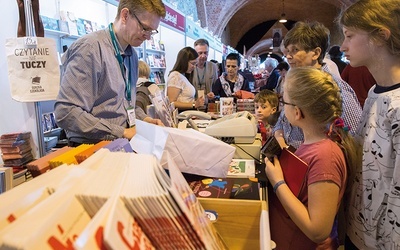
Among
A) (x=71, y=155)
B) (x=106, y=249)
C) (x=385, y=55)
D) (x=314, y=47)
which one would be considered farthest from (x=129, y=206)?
(x=314, y=47)

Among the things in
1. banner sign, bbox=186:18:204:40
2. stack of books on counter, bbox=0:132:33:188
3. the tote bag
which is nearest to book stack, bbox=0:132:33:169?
stack of books on counter, bbox=0:132:33:188

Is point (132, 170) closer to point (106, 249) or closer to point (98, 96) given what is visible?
point (106, 249)

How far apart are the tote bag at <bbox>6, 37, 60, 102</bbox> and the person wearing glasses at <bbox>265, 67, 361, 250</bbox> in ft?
5.42

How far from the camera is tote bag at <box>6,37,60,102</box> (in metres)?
1.99

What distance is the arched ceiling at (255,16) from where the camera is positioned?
1362 cm

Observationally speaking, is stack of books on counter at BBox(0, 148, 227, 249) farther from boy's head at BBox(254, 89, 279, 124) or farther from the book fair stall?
boy's head at BBox(254, 89, 279, 124)

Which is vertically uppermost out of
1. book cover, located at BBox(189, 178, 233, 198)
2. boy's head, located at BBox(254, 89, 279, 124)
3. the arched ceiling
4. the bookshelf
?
the arched ceiling

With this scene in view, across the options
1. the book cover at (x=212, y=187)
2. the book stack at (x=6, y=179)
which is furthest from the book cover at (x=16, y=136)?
the book cover at (x=212, y=187)

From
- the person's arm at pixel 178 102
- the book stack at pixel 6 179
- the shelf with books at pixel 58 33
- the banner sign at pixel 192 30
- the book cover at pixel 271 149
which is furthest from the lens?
the banner sign at pixel 192 30

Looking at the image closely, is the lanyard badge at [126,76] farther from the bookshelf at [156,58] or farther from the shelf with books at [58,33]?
the bookshelf at [156,58]

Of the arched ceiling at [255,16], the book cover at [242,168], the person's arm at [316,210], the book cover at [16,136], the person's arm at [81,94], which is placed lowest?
the person's arm at [316,210]

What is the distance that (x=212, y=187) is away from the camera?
1.14 meters

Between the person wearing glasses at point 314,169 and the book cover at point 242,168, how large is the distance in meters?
0.12

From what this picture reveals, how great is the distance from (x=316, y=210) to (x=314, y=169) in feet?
0.48
